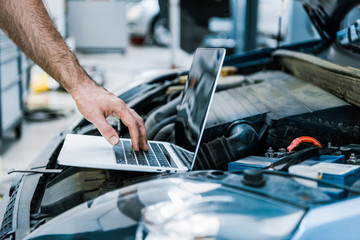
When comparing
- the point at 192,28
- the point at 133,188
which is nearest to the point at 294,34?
the point at 192,28

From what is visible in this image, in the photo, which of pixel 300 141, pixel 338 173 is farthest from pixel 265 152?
pixel 338 173

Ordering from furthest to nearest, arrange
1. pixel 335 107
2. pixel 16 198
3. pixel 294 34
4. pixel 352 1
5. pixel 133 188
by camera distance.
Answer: pixel 294 34, pixel 352 1, pixel 335 107, pixel 16 198, pixel 133 188

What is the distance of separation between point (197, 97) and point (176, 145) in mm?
175

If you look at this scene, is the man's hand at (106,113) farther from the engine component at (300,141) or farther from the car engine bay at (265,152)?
the engine component at (300,141)

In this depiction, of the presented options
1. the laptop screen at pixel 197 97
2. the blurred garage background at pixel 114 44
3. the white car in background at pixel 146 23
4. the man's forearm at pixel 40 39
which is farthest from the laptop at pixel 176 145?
the white car in background at pixel 146 23

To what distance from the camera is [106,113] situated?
116 centimetres

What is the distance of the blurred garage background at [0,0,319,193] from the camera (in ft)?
11.4

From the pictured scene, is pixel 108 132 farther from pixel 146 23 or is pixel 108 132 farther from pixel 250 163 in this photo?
pixel 146 23

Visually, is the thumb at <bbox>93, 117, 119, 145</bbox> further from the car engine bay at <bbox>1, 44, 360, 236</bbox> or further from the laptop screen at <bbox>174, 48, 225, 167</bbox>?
the laptop screen at <bbox>174, 48, 225, 167</bbox>

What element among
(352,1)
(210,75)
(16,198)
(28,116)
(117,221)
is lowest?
(28,116)

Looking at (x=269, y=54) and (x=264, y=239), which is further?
(x=269, y=54)

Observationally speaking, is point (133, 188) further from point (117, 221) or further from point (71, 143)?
point (71, 143)

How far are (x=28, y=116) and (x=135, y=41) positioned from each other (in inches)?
277

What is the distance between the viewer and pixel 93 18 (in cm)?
864
